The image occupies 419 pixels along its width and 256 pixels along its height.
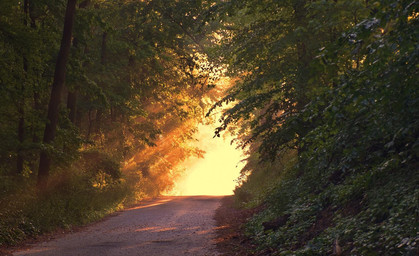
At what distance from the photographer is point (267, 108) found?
17.0 meters

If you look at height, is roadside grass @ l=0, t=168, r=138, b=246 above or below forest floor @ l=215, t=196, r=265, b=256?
above

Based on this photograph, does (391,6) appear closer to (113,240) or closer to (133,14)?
(113,240)

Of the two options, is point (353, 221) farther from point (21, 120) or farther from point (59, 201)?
point (21, 120)

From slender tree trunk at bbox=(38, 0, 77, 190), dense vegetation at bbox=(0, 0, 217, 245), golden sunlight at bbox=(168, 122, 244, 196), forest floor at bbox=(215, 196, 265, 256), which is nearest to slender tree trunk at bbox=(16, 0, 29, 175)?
dense vegetation at bbox=(0, 0, 217, 245)

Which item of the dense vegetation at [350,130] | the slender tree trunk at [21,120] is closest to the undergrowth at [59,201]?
the slender tree trunk at [21,120]

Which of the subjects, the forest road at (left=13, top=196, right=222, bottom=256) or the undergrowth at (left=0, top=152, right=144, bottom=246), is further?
the undergrowth at (left=0, top=152, right=144, bottom=246)

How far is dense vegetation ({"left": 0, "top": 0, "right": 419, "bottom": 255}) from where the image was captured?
5.02 metres

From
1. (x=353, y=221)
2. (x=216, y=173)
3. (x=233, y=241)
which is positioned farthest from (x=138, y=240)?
(x=216, y=173)

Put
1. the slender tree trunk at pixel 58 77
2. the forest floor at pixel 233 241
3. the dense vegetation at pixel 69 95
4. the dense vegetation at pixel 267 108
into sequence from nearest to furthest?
the dense vegetation at pixel 267 108 < the forest floor at pixel 233 241 < the dense vegetation at pixel 69 95 < the slender tree trunk at pixel 58 77

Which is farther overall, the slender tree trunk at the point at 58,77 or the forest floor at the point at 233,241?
the slender tree trunk at the point at 58,77

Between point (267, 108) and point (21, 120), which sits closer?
point (21, 120)

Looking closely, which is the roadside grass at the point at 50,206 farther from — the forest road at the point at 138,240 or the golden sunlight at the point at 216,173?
the golden sunlight at the point at 216,173

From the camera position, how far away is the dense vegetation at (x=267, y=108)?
5.02 m

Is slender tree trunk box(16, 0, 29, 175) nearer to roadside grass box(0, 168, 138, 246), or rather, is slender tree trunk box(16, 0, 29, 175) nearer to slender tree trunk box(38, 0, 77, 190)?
slender tree trunk box(38, 0, 77, 190)
